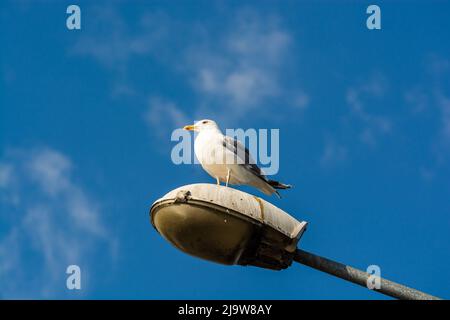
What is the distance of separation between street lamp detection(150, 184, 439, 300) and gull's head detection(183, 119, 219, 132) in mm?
4480

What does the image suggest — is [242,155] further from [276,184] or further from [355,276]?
[355,276]

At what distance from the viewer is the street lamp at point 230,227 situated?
19.3 feet

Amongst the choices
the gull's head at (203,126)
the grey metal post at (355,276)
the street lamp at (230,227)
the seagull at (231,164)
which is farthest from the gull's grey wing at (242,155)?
the grey metal post at (355,276)

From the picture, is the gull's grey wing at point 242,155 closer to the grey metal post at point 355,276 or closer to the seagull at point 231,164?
the seagull at point 231,164

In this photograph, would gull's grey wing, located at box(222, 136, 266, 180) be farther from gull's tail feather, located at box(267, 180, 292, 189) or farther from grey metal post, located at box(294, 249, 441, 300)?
grey metal post, located at box(294, 249, 441, 300)

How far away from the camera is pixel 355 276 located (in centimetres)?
539

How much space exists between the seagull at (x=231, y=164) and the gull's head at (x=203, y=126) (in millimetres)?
Answer: 558

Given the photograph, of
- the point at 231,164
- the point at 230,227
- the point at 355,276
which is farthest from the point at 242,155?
the point at 355,276

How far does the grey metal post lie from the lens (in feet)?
17.1

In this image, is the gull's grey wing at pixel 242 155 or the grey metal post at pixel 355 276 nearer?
the grey metal post at pixel 355 276

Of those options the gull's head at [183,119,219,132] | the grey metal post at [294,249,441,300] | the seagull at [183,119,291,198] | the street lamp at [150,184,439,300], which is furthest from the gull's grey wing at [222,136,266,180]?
the grey metal post at [294,249,441,300]

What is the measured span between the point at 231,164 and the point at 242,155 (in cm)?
23
